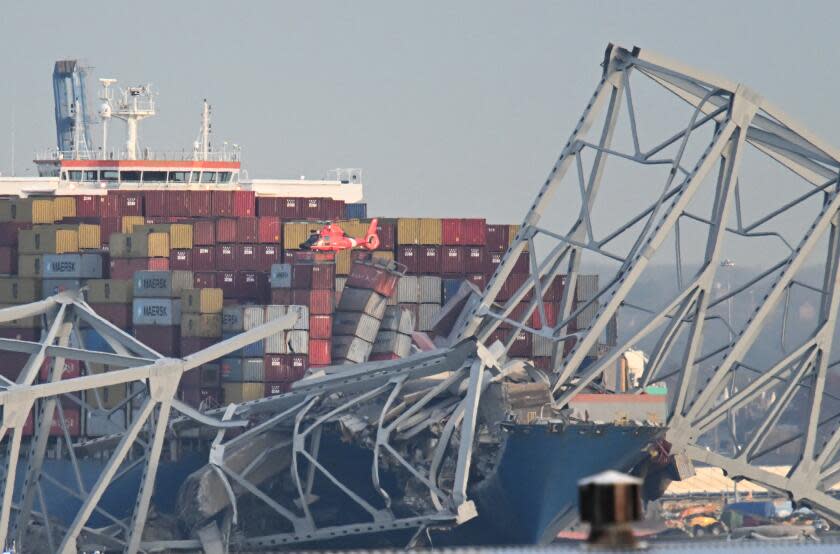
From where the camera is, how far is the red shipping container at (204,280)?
7562 cm

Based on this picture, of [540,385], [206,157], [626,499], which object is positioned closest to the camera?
[626,499]

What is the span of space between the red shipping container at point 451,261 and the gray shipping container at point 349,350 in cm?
780

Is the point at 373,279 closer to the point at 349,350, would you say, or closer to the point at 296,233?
the point at 349,350

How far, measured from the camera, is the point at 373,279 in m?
71.8

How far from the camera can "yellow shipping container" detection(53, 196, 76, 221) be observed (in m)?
84.8

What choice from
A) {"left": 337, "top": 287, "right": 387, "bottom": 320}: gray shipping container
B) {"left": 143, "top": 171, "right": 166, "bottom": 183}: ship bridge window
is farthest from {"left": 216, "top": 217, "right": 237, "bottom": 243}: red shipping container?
{"left": 143, "top": 171, "right": 166, "bottom": 183}: ship bridge window

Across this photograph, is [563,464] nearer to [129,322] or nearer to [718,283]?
[129,322]

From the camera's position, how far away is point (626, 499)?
11.3 meters

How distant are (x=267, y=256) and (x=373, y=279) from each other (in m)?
9.21

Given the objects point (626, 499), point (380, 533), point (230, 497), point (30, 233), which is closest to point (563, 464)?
point (380, 533)

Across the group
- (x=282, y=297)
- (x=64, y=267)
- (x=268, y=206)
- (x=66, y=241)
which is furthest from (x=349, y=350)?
(x=268, y=206)

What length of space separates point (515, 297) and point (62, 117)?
70.1m

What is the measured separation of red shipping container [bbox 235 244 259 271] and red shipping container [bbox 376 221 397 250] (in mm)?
5218

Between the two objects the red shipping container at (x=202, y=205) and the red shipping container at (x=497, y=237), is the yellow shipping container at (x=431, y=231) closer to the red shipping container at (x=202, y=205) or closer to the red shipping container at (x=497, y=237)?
the red shipping container at (x=497, y=237)
